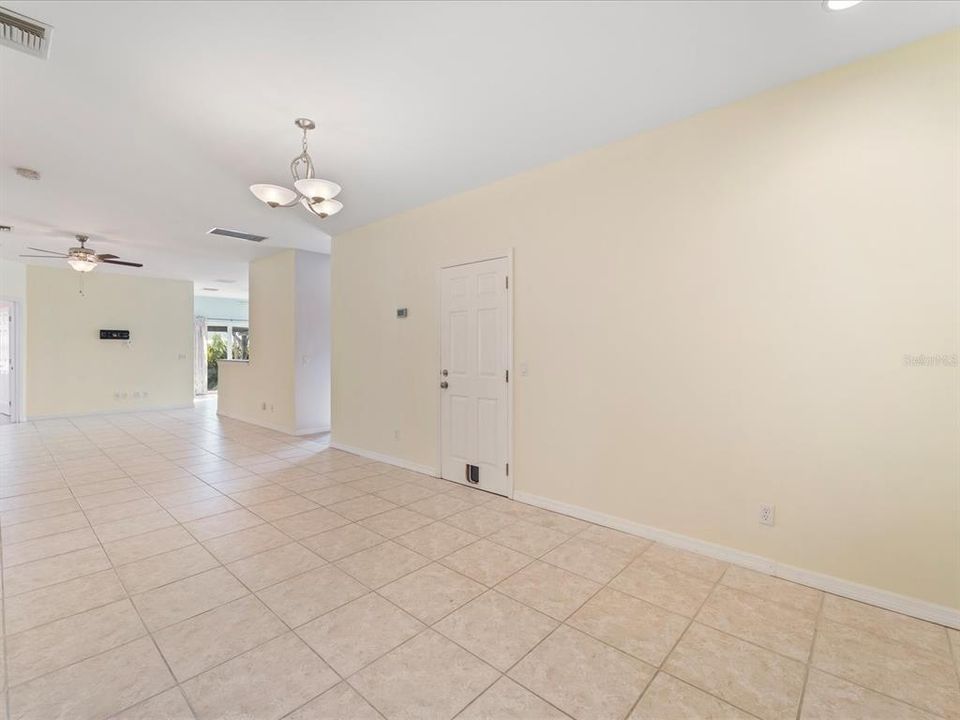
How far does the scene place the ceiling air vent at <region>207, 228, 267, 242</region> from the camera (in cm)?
555

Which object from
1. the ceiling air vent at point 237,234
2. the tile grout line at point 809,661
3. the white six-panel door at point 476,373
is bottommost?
the tile grout line at point 809,661

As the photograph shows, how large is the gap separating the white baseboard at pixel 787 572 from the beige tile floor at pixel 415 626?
0.23 ft

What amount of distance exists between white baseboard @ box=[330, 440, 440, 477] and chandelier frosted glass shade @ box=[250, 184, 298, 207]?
2879 millimetres

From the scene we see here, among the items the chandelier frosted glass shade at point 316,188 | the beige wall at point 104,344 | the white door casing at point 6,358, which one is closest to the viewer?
the chandelier frosted glass shade at point 316,188

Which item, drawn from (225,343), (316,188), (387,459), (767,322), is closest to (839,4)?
(767,322)

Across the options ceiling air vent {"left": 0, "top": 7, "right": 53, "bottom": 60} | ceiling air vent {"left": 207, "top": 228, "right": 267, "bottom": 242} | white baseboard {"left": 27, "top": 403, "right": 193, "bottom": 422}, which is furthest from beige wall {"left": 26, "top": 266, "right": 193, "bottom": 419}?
ceiling air vent {"left": 0, "top": 7, "right": 53, "bottom": 60}

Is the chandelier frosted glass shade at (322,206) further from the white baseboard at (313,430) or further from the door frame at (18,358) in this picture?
the door frame at (18,358)

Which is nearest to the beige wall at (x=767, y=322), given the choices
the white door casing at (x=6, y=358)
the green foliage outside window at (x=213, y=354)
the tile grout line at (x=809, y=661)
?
the tile grout line at (x=809, y=661)

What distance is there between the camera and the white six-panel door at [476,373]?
391 centimetres

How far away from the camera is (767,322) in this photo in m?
2.57

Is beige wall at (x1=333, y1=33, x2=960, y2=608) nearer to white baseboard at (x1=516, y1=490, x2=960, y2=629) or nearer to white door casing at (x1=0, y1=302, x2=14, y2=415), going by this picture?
white baseboard at (x1=516, y1=490, x2=960, y2=629)

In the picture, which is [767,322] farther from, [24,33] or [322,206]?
[24,33]

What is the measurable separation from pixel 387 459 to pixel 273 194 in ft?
10.3

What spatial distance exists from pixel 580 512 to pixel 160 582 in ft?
9.14
